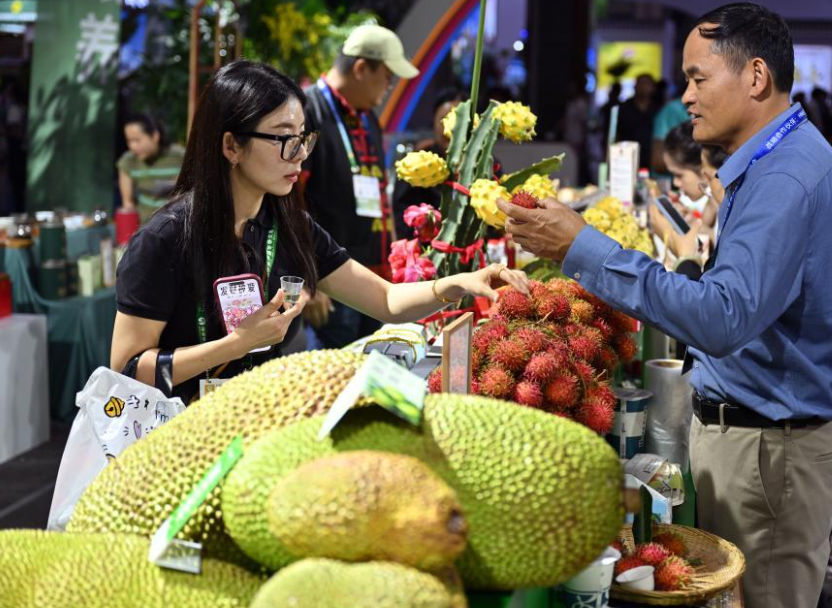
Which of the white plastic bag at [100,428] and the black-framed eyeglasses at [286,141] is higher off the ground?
the black-framed eyeglasses at [286,141]

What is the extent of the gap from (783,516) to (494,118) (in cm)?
130

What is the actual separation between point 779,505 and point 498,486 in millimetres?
1227

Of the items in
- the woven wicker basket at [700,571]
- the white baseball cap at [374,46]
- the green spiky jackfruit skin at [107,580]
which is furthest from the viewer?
the white baseball cap at [374,46]

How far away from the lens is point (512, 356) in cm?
184

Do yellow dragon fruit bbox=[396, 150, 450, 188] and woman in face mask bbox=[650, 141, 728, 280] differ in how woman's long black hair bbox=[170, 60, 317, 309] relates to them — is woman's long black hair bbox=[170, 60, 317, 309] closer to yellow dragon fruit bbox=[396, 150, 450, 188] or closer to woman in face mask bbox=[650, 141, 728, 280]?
yellow dragon fruit bbox=[396, 150, 450, 188]

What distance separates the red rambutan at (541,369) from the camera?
5.95 feet

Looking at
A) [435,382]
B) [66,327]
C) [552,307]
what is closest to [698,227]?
[552,307]

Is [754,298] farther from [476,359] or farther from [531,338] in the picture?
[476,359]

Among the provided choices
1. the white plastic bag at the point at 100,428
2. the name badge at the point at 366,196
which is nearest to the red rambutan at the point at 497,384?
the white plastic bag at the point at 100,428

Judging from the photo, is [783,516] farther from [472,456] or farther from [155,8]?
[155,8]

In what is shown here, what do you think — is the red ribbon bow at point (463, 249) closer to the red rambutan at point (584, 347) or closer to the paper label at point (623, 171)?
the red rambutan at point (584, 347)

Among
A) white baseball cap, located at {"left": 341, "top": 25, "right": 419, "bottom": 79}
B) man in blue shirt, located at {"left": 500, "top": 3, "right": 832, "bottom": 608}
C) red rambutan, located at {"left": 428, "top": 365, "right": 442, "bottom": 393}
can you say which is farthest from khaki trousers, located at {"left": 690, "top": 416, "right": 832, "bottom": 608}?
white baseball cap, located at {"left": 341, "top": 25, "right": 419, "bottom": 79}

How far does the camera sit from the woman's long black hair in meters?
2.22

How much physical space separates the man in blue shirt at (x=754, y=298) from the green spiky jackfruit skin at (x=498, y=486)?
71 centimetres
